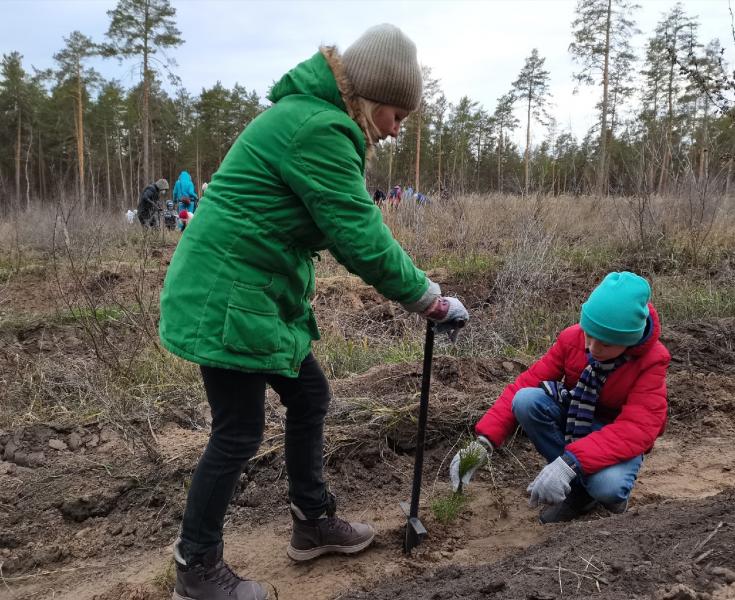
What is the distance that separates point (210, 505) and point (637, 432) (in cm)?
164

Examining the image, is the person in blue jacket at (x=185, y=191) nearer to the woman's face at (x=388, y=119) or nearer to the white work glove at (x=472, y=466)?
the white work glove at (x=472, y=466)

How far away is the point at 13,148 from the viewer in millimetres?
33406

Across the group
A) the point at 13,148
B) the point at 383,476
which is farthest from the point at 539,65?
the point at 383,476

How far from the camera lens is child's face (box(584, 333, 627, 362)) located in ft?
7.32

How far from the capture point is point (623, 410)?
233 cm

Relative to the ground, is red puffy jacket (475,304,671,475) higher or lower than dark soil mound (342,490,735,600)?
higher

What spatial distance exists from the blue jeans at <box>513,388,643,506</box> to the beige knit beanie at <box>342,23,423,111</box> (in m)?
1.43

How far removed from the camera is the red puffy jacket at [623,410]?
2250 mm

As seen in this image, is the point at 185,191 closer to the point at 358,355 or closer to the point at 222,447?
the point at 358,355

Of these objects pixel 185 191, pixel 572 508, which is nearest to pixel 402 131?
pixel 185 191

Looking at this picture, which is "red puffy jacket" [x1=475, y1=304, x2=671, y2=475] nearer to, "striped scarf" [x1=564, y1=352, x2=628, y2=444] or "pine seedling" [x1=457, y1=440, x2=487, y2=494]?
"striped scarf" [x1=564, y1=352, x2=628, y2=444]

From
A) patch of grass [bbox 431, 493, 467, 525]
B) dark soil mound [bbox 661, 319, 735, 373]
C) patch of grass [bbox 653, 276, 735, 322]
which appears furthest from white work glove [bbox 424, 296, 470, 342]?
patch of grass [bbox 653, 276, 735, 322]

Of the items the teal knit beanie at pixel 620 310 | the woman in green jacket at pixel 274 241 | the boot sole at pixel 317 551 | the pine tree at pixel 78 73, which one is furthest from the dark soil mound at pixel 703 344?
the pine tree at pixel 78 73

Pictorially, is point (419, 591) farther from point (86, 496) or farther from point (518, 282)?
point (518, 282)
